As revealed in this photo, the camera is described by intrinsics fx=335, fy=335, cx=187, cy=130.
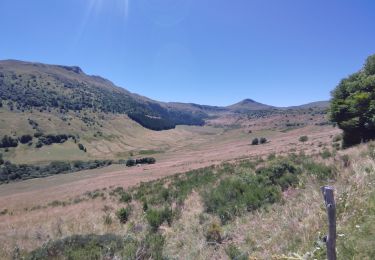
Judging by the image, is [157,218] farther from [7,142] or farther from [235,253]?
[7,142]

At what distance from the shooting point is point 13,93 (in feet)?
561

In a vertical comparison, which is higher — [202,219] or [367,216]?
[367,216]

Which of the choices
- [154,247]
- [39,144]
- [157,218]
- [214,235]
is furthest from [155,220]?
→ [39,144]

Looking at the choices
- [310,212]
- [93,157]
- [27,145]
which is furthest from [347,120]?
[27,145]

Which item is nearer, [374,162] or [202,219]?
[374,162]

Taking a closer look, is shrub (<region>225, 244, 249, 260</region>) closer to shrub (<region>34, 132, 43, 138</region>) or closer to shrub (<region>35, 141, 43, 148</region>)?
shrub (<region>35, 141, 43, 148</region>)

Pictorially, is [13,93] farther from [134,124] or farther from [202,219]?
[202,219]

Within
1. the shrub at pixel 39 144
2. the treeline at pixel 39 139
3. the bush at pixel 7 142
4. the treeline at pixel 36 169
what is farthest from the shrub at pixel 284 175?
the bush at pixel 7 142

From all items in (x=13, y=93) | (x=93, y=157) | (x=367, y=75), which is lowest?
(x=93, y=157)

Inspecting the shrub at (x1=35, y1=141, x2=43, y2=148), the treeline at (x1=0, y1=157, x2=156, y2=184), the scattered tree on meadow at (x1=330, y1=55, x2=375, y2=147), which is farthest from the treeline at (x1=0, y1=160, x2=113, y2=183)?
the scattered tree on meadow at (x1=330, y1=55, x2=375, y2=147)

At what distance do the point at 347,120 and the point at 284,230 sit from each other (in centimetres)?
2406

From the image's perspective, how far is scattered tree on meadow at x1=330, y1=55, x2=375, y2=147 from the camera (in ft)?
Result: 84.0

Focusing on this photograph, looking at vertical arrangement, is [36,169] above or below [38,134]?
below

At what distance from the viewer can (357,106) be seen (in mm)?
26156
